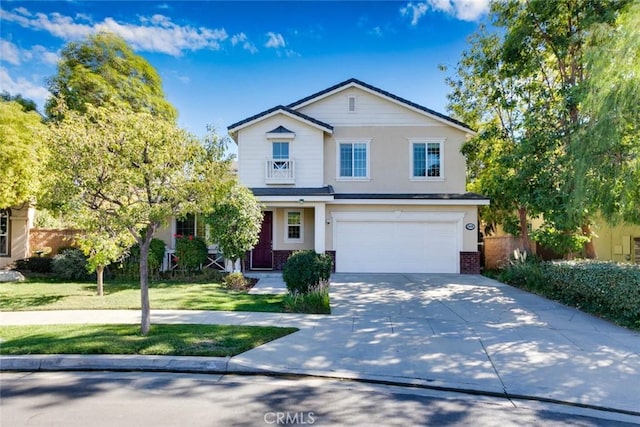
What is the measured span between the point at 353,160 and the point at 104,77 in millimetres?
13531

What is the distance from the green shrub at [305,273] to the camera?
9.23 metres

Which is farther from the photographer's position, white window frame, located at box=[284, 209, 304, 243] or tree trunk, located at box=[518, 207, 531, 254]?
white window frame, located at box=[284, 209, 304, 243]

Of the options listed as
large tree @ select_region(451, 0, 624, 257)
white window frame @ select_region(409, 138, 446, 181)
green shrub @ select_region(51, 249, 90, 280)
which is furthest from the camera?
white window frame @ select_region(409, 138, 446, 181)

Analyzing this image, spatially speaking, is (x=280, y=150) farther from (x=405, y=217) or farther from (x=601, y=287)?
(x=601, y=287)

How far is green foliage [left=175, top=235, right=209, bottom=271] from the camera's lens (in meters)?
13.9

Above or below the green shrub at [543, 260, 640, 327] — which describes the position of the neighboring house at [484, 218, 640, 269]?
above

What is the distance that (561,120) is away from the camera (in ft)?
37.4

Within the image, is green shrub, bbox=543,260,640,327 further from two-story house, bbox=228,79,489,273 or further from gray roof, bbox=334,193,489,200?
two-story house, bbox=228,79,489,273

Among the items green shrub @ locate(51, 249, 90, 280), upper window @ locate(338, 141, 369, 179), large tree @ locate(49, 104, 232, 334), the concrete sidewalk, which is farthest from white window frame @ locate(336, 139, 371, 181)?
green shrub @ locate(51, 249, 90, 280)

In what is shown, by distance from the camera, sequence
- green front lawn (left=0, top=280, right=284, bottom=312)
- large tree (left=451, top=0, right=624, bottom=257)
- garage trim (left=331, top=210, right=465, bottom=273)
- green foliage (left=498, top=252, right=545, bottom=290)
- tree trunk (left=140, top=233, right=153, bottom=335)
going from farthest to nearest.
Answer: garage trim (left=331, top=210, right=465, bottom=273), green foliage (left=498, top=252, right=545, bottom=290), large tree (left=451, top=0, right=624, bottom=257), green front lawn (left=0, top=280, right=284, bottom=312), tree trunk (left=140, top=233, right=153, bottom=335)

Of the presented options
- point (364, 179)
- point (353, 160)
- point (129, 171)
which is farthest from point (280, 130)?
point (129, 171)

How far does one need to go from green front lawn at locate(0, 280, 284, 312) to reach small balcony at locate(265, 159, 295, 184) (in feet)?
17.4

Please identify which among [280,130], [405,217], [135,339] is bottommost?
[135,339]

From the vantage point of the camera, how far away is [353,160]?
16.3 metres
